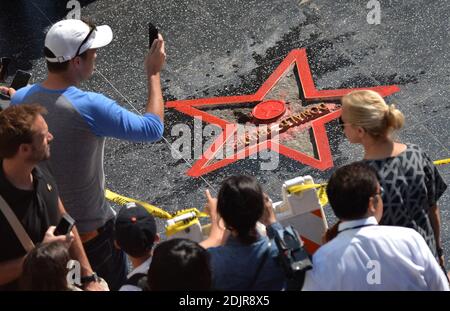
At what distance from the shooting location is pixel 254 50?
8.28m

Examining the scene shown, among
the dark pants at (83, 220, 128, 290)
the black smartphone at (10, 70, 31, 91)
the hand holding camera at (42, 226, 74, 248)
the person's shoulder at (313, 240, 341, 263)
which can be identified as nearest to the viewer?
the person's shoulder at (313, 240, 341, 263)

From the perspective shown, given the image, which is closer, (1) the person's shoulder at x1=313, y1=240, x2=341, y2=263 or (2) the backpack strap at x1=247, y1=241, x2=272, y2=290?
(1) the person's shoulder at x1=313, y1=240, x2=341, y2=263

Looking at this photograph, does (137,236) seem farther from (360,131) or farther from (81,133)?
(360,131)

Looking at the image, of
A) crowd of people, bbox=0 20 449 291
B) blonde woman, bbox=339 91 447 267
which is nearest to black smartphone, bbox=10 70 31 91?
crowd of people, bbox=0 20 449 291

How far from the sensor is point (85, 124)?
464 cm

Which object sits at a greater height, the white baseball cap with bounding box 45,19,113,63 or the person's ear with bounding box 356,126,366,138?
the white baseball cap with bounding box 45,19,113,63

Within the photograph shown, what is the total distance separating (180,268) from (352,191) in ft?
3.04

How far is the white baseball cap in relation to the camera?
15.7ft

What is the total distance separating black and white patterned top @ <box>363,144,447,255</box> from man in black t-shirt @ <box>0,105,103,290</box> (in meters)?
1.66

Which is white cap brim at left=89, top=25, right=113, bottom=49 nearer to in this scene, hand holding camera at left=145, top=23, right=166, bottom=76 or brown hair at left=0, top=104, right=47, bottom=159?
hand holding camera at left=145, top=23, right=166, bottom=76

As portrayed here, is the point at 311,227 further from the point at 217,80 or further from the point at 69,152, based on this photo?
the point at 217,80

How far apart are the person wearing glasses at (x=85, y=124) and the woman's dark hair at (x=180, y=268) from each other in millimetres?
997

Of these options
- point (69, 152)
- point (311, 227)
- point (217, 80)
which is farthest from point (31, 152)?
point (217, 80)

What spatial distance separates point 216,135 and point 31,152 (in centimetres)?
307
